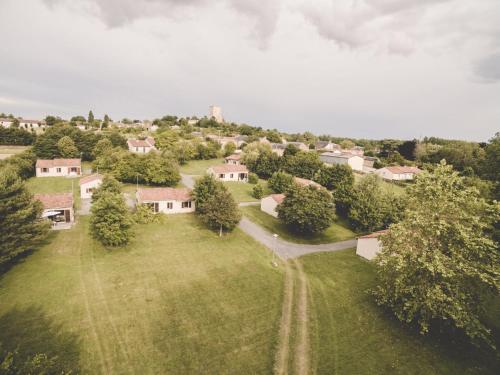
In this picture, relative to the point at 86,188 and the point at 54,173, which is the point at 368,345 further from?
the point at 54,173

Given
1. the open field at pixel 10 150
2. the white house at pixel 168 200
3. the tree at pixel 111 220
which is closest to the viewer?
the tree at pixel 111 220

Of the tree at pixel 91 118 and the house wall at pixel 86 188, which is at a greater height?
the tree at pixel 91 118

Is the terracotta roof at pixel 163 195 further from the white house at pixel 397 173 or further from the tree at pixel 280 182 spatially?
the white house at pixel 397 173

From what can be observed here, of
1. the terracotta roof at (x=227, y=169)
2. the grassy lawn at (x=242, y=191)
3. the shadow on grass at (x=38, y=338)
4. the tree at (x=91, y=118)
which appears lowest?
the shadow on grass at (x=38, y=338)

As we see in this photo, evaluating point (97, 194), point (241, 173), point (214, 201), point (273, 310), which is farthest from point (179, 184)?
point (273, 310)

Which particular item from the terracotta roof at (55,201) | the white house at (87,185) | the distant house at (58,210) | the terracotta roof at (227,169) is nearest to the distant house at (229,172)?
the terracotta roof at (227,169)
